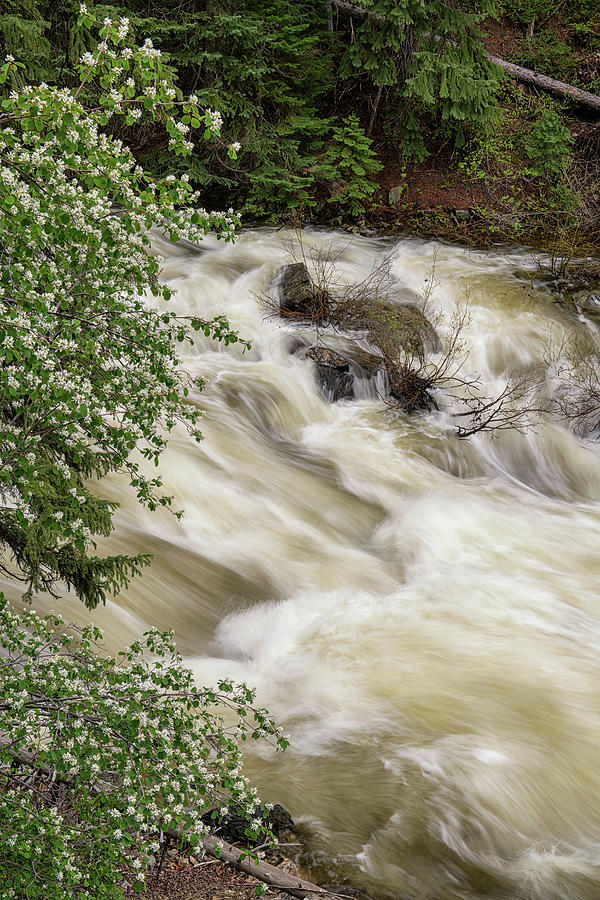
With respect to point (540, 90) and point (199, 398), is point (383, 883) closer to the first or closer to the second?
point (199, 398)

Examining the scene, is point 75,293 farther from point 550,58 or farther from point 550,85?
point 550,58

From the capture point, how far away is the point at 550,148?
1511 cm

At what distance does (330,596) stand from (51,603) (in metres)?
2.58

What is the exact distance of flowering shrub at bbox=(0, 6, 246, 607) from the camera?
10.0 ft

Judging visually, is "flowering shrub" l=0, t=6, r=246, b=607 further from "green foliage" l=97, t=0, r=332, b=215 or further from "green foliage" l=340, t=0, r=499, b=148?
"green foliage" l=340, t=0, r=499, b=148

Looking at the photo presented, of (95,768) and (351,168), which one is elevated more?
(351,168)

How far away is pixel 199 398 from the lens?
1001 centimetres

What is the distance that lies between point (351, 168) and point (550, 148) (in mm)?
3881

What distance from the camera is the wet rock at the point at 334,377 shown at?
10945mm

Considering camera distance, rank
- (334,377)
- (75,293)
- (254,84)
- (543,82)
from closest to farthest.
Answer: (75,293) < (334,377) < (254,84) < (543,82)

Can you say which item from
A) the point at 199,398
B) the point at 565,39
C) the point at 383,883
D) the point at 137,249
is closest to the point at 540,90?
the point at 565,39

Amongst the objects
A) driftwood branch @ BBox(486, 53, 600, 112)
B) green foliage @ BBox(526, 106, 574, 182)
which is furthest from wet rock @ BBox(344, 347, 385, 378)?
driftwood branch @ BBox(486, 53, 600, 112)

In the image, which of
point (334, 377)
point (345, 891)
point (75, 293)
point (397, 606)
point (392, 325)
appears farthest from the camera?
point (392, 325)

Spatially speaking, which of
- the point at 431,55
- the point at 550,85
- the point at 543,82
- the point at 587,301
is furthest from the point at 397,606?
the point at 543,82
